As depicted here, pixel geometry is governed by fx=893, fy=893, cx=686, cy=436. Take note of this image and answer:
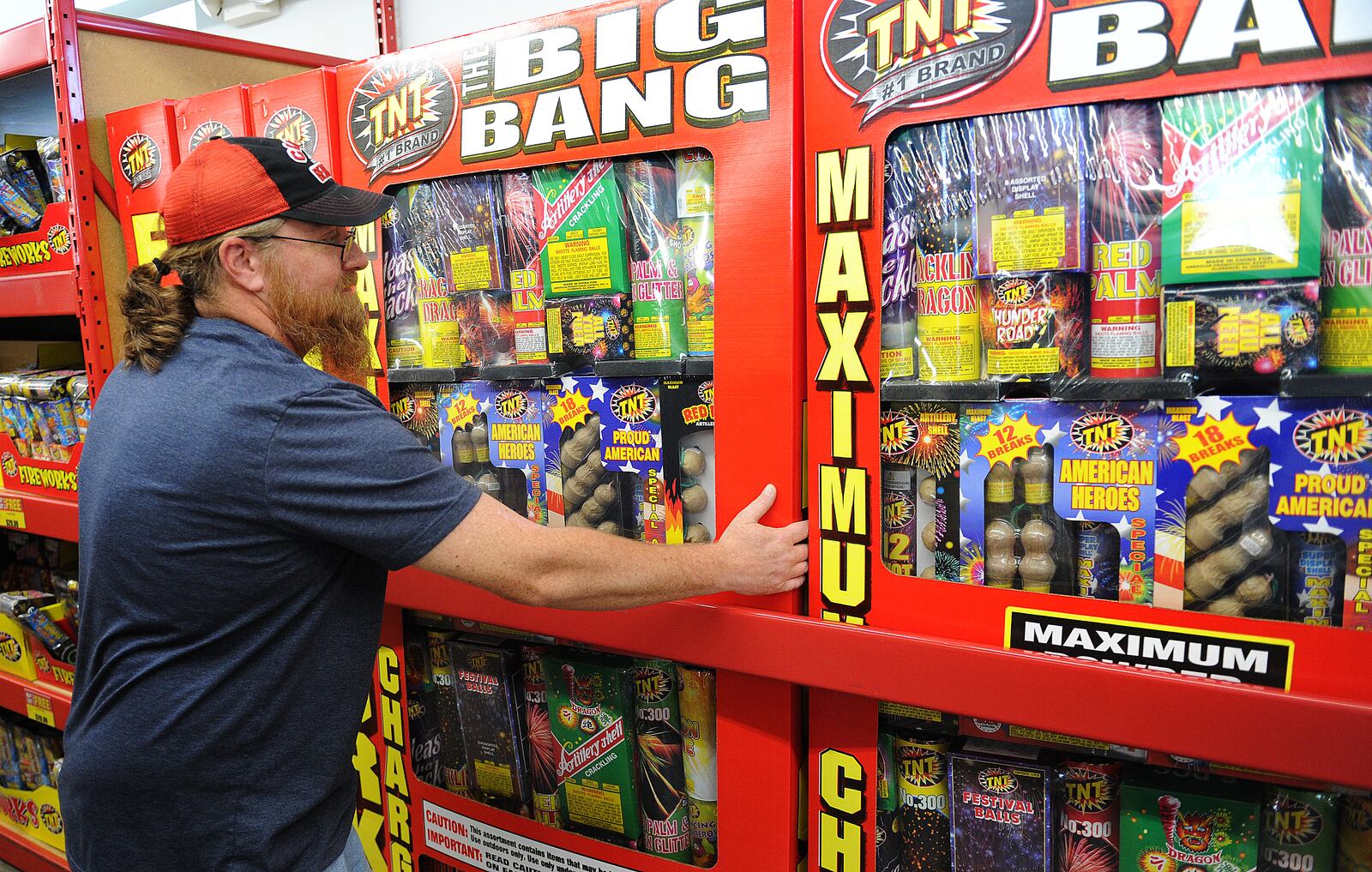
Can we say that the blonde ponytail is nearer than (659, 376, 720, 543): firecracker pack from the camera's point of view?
Yes

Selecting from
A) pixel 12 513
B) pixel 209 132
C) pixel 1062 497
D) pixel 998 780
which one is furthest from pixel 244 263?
pixel 12 513

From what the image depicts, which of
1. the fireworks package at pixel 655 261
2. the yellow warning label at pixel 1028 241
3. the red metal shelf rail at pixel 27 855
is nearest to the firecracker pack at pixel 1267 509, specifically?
the yellow warning label at pixel 1028 241

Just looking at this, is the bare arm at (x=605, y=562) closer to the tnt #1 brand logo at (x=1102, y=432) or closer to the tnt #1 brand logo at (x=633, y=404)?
the tnt #1 brand logo at (x=633, y=404)

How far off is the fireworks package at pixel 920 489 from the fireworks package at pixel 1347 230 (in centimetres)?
55

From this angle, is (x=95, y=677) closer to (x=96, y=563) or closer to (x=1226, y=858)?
(x=96, y=563)

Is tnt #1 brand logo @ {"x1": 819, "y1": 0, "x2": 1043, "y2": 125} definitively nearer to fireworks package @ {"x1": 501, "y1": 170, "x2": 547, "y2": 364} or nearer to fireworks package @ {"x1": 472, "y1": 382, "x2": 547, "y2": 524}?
fireworks package @ {"x1": 501, "y1": 170, "x2": 547, "y2": 364}

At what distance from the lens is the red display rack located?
1.22m

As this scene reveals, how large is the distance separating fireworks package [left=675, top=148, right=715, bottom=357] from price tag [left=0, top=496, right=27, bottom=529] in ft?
8.41

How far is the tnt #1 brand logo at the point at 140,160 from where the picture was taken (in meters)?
2.47

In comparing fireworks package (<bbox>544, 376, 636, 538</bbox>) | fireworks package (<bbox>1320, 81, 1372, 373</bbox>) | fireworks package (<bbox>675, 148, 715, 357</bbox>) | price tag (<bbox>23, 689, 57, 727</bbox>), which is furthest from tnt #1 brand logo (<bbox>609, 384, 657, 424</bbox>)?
price tag (<bbox>23, 689, 57, 727</bbox>)

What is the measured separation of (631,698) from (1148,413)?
1.23 m

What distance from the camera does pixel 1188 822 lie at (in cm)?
144

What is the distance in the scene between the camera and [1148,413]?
138cm

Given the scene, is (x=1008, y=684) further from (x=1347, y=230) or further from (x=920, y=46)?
(x=920, y=46)
